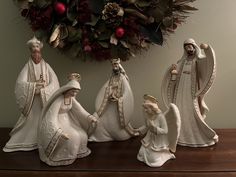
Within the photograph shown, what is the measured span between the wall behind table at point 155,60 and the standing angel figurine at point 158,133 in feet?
1.25

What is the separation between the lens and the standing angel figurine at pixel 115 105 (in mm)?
1263

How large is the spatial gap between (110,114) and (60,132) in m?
0.26

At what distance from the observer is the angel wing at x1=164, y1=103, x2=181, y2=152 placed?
108 cm

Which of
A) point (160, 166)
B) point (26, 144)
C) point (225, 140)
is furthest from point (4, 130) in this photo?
point (225, 140)

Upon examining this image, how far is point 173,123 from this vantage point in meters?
1.11

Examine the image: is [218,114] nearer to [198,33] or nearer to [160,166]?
[198,33]

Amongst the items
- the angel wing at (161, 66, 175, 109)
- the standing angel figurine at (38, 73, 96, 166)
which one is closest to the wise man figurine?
the standing angel figurine at (38, 73, 96, 166)

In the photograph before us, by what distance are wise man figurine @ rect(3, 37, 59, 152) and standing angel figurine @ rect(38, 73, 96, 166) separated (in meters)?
0.10

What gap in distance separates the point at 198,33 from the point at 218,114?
0.34 m

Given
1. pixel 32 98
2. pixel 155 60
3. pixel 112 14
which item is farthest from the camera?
pixel 155 60

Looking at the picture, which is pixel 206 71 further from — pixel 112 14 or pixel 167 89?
pixel 112 14

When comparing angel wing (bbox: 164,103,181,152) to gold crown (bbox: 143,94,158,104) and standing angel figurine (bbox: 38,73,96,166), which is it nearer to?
gold crown (bbox: 143,94,158,104)

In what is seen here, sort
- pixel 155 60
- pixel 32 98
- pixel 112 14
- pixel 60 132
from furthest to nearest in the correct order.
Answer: pixel 155 60, pixel 112 14, pixel 32 98, pixel 60 132

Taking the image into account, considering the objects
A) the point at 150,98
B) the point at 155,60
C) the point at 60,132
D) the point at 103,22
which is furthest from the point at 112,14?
the point at 60,132
